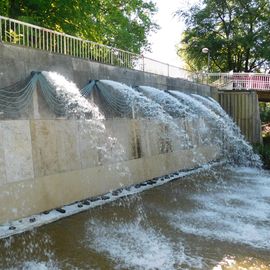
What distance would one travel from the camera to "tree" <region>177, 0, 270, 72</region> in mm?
34781

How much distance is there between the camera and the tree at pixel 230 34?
3478 centimetres

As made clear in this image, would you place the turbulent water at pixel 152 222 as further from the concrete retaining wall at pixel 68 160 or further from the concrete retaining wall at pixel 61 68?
the concrete retaining wall at pixel 61 68

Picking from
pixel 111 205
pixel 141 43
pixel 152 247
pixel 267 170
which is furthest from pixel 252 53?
pixel 152 247

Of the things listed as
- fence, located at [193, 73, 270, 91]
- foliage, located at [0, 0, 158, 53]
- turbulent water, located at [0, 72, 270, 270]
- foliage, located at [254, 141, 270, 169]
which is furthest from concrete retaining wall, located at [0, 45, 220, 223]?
fence, located at [193, 73, 270, 91]

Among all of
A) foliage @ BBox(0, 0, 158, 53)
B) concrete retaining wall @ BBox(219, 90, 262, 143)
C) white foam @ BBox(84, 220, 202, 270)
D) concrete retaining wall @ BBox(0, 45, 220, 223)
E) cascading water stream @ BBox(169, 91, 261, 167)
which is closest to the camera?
white foam @ BBox(84, 220, 202, 270)

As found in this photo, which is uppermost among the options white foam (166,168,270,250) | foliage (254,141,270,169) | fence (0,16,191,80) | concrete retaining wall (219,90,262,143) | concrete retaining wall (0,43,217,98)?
fence (0,16,191,80)

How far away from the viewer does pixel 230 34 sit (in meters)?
36.3

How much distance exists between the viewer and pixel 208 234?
705 centimetres

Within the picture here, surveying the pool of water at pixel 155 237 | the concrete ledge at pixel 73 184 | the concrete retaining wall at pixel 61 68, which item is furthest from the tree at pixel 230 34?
A: the pool of water at pixel 155 237

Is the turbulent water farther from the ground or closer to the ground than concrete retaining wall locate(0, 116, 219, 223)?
closer to the ground

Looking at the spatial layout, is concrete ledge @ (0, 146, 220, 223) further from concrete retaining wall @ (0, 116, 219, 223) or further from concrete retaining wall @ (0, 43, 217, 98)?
concrete retaining wall @ (0, 43, 217, 98)

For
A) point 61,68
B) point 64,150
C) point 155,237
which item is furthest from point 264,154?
point 155,237

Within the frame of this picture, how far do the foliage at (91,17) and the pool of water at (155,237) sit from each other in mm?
9958

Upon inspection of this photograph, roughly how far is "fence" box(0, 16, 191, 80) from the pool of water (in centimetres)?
439
